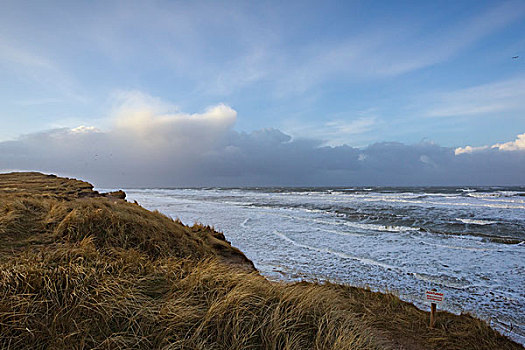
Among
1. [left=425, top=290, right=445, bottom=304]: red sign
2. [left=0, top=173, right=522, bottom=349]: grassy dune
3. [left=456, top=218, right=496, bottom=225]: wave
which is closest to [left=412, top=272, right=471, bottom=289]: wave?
[left=0, top=173, right=522, bottom=349]: grassy dune

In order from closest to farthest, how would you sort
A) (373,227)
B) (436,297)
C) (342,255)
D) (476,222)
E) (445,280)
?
(436,297), (445,280), (342,255), (373,227), (476,222)

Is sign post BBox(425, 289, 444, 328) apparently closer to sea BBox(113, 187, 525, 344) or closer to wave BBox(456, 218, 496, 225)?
sea BBox(113, 187, 525, 344)

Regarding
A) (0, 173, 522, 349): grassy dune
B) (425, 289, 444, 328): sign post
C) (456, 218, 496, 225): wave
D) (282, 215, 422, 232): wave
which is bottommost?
(282, 215, 422, 232): wave

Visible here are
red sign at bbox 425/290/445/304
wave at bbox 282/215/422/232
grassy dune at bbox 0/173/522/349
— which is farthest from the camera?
wave at bbox 282/215/422/232

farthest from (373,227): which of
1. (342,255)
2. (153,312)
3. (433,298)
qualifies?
(153,312)

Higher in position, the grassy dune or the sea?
the grassy dune

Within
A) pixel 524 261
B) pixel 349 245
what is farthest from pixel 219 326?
pixel 524 261

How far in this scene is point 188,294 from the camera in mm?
3262

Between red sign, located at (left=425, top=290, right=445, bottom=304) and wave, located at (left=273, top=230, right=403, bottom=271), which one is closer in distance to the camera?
red sign, located at (left=425, top=290, right=445, bottom=304)

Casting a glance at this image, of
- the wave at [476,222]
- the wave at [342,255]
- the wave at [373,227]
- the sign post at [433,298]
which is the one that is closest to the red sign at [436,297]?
the sign post at [433,298]

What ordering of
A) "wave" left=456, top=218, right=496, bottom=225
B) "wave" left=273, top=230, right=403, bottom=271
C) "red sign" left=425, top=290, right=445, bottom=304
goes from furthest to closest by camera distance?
"wave" left=456, top=218, right=496, bottom=225 < "wave" left=273, top=230, right=403, bottom=271 < "red sign" left=425, top=290, right=445, bottom=304

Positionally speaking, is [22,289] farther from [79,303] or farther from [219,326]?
[219,326]

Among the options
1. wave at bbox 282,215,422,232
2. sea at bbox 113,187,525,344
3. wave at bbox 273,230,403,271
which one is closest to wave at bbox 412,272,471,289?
sea at bbox 113,187,525,344

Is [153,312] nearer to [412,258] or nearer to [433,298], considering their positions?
[433,298]
